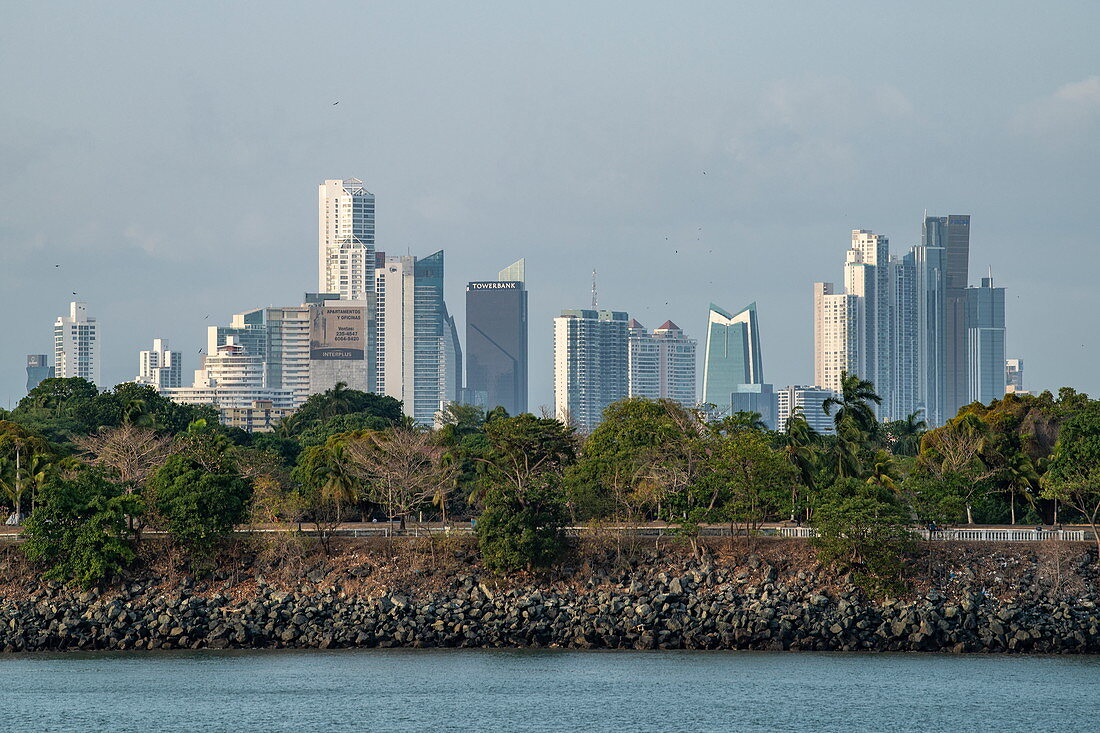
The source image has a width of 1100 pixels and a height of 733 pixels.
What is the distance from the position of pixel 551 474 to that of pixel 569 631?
26.6ft

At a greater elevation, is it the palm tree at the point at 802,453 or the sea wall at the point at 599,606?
the palm tree at the point at 802,453

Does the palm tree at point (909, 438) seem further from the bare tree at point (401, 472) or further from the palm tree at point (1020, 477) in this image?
the bare tree at point (401, 472)

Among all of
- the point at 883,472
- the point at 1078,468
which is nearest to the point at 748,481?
the point at 883,472

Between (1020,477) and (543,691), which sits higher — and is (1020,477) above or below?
above

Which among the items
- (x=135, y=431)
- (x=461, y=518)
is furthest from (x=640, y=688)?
(x=135, y=431)

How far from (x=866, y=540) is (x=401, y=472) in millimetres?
19157

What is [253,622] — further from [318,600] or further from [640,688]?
[640,688]

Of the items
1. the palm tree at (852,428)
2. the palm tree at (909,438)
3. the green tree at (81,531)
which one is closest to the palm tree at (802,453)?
the palm tree at (852,428)

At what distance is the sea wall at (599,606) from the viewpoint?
53844mm

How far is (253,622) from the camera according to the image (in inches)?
2207

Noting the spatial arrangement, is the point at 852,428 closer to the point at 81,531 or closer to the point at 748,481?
the point at 748,481

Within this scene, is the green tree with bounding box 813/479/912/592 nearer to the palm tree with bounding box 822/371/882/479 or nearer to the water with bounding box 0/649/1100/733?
the water with bounding box 0/649/1100/733

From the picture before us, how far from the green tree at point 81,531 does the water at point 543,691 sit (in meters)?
4.53

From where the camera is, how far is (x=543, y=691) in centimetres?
4725
